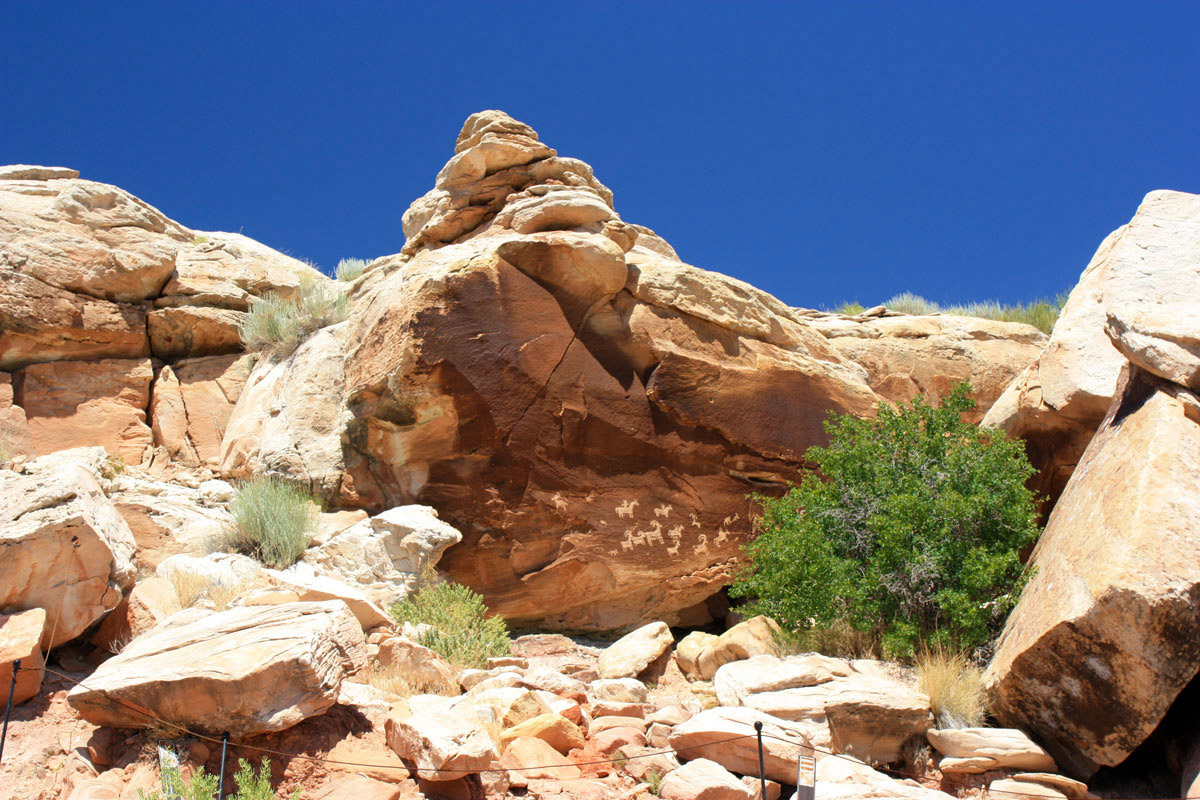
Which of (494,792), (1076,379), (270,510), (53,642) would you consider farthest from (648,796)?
(1076,379)

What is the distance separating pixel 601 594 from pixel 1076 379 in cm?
539

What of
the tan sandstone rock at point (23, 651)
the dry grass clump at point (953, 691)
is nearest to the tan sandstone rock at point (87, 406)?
the tan sandstone rock at point (23, 651)

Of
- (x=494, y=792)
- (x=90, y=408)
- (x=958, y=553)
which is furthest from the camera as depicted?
(x=90, y=408)

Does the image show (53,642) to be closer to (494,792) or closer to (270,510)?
(270,510)

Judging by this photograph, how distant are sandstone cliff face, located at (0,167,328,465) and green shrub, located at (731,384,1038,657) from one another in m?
7.70

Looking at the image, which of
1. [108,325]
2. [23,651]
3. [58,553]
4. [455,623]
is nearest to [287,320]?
[108,325]

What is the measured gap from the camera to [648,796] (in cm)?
553

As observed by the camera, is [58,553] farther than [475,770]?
Yes

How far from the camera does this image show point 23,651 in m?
5.61

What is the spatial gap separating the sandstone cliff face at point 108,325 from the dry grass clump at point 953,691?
905cm

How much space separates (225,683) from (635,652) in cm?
437

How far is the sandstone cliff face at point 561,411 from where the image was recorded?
9523 mm

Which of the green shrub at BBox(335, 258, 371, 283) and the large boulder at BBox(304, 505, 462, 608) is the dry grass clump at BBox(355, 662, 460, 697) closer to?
the large boulder at BBox(304, 505, 462, 608)

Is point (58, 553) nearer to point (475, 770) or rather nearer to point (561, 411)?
point (475, 770)
